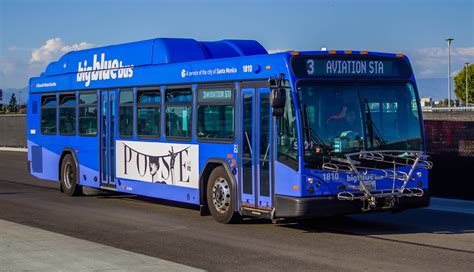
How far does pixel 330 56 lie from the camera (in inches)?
462

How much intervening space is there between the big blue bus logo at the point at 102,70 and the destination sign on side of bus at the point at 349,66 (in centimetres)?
554

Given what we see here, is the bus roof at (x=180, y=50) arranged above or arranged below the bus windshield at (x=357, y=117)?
above

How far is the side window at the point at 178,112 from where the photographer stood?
14016mm

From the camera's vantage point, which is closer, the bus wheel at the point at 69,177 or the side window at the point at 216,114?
the side window at the point at 216,114

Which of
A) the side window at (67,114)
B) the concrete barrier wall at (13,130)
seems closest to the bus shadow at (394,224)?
the side window at (67,114)

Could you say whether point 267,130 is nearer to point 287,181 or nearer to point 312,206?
point 287,181

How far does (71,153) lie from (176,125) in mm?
5052

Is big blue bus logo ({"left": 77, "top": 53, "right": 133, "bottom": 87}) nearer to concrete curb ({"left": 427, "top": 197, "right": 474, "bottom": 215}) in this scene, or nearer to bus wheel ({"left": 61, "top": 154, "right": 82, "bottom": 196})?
bus wheel ({"left": 61, "top": 154, "right": 82, "bottom": 196})

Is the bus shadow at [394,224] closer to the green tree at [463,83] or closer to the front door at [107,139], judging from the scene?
the front door at [107,139]

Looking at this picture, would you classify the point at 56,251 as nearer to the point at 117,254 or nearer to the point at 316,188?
the point at 117,254

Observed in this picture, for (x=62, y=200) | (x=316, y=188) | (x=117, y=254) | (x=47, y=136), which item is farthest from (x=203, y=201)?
(x=47, y=136)

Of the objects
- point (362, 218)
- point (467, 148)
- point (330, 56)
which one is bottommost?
point (362, 218)

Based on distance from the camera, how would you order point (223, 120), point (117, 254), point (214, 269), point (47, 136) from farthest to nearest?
point (47, 136), point (223, 120), point (117, 254), point (214, 269)

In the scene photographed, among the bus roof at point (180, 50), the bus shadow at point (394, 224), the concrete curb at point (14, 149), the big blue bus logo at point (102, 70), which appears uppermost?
the bus roof at point (180, 50)
